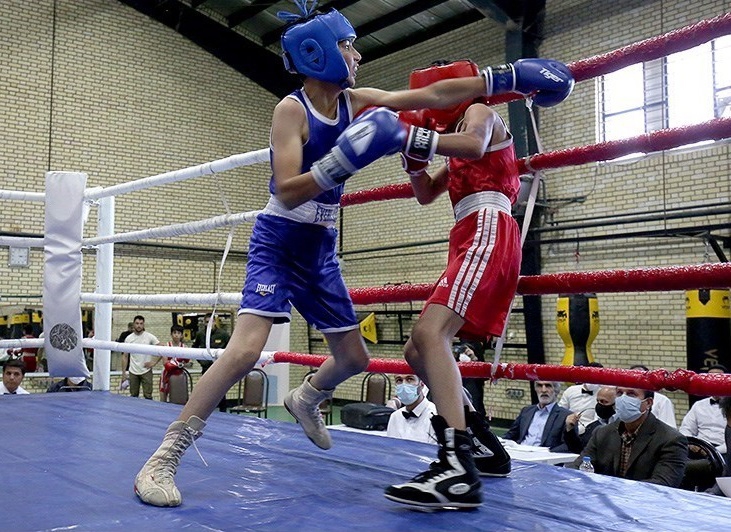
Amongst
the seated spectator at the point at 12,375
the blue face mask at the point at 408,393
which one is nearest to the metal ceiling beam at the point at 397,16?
the blue face mask at the point at 408,393

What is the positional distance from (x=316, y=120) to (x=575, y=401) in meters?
5.37

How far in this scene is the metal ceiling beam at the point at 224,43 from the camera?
11281 mm

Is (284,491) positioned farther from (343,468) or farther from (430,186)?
(430,186)

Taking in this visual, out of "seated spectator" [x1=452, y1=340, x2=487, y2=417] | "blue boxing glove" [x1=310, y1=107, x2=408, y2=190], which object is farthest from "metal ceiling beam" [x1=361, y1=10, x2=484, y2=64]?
"blue boxing glove" [x1=310, y1=107, x2=408, y2=190]

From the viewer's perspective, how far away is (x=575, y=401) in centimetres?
656

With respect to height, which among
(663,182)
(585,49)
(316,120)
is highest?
(585,49)

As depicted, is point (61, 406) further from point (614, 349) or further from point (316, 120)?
point (614, 349)

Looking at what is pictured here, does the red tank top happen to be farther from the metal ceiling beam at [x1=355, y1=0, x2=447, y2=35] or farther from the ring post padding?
the metal ceiling beam at [x1=355, y1=0, x2=447, y2=35]

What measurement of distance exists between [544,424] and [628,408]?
1.75 m

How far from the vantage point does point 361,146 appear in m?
1.58

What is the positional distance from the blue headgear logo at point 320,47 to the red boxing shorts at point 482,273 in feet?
1.87

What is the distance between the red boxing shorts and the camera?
1925 mm

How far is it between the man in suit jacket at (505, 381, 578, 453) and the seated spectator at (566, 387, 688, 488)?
1144 millimetres

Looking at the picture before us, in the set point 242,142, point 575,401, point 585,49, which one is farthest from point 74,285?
point 242,142
